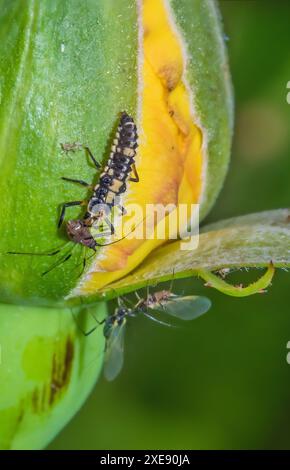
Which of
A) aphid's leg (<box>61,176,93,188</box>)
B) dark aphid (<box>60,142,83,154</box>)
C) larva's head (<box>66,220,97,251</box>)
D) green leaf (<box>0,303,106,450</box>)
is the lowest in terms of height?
green leaf (<box>0,303,106,450</box>)

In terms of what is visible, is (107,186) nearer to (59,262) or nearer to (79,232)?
(79,232)

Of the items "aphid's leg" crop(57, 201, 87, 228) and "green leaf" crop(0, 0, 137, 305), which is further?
"aphid's leg" crop(57, 201, 87, 228)

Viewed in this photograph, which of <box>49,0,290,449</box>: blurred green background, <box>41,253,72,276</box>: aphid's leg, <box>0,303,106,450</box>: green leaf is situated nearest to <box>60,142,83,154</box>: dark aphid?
<box>41,253,72,276</box>: aphid's leg

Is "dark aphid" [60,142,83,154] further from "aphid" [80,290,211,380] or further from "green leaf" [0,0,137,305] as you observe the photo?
"aphid" [80,290,211,380]

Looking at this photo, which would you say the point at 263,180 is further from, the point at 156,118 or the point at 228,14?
the point at 156,118

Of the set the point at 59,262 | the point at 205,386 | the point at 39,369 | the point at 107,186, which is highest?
the point at 205,386

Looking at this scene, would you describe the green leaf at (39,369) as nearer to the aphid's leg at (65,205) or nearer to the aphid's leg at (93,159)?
the aphid's leg at (65,205)

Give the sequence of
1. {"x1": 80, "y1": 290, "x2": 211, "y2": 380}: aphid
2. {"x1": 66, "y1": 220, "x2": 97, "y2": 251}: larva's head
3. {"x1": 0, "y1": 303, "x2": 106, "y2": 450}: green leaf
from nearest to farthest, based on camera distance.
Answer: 1. {"x1": 66, "y1": 220, "x2": 97, "y2": 251}: larva's head
2. {"x1": 0, "y1": 303, "x2": 106, "y2": 450}: green leaf
3. {"x1": 80, "y1": 290, "x2": 211, "y2": 380}: aphid

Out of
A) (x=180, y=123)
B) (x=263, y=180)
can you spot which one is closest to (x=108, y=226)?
(x=180, y=123)

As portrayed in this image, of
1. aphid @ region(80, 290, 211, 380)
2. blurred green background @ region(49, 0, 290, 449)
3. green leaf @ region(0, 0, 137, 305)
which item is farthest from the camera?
blurred green background @ region(49, 0, 290, 449)

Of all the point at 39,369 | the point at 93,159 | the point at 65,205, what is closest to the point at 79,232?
the point at 65,205
